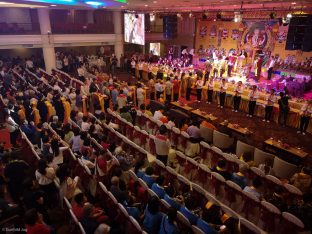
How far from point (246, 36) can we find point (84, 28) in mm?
13019

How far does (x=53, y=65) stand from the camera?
752 inches

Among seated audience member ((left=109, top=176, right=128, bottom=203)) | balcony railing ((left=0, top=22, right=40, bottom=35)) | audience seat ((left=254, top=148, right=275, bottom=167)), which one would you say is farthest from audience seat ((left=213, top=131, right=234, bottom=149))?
balcony railing ((left=0, top=22, right=40, bottom=35))

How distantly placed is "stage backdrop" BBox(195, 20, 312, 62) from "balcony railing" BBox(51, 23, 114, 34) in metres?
7.84

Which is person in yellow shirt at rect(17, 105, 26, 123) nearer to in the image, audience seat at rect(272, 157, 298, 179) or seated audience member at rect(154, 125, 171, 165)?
seated audience member at rect(154, 125, 171, 165)

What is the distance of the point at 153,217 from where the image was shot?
4664 millimetres

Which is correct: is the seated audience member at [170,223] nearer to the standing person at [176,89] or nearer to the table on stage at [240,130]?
the table on stage at [240,130]

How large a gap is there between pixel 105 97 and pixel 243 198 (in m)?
7.81

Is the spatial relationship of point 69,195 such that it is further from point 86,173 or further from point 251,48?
point 251,48

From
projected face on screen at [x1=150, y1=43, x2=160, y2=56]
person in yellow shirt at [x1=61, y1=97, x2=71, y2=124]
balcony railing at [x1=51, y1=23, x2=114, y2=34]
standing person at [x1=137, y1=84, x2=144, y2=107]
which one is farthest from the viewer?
projected face on screen at [x1=150, y1=43, x2=160, y2=56]

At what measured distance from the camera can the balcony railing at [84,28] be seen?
21.1 metres

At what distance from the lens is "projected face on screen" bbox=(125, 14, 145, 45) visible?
18438 mm

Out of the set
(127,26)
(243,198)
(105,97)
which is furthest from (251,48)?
(243,198)

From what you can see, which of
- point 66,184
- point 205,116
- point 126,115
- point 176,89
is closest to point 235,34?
point 176,89

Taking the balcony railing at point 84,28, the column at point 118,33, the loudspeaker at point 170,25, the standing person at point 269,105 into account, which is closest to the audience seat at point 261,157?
the standing person at point 269,105
